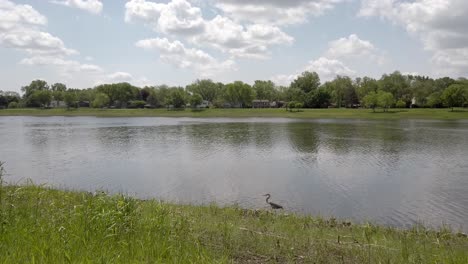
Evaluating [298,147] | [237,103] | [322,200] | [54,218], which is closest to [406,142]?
[298,147]

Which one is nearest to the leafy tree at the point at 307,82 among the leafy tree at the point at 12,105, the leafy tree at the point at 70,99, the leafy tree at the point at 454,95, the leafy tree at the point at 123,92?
the leafy tree at the point at 454,95

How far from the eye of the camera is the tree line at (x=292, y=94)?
367ft

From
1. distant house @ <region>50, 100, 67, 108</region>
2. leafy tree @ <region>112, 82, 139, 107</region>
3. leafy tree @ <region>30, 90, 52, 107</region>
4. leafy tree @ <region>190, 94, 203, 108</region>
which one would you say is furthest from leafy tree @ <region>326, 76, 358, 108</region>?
distant house @ <region>50, 100, 67, 108</region>

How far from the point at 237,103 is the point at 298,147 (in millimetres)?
117824

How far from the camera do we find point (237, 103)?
154 metres

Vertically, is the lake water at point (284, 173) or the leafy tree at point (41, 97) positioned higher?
the leafy tree at point (41, 97)

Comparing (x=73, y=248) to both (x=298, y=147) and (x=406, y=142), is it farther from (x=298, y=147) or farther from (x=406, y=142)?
(x=406, y=142)

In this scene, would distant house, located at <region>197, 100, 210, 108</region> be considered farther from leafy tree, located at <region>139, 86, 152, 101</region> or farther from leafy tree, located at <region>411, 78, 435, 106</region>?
leafy tree, located at <region>411, 78, 435, 106</region>

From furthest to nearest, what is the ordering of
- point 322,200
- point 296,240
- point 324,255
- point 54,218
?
point 322,200 < point 296,240 < point 54,218 < point 324,255

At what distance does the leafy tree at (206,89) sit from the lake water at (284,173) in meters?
133

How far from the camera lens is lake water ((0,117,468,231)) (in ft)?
55.0

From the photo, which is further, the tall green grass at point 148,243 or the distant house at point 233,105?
the distant house at point 233,105

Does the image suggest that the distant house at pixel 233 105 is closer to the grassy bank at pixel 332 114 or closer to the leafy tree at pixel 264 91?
the leafy tree at pixel 264 91

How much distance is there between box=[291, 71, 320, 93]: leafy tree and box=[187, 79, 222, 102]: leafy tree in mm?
38169
